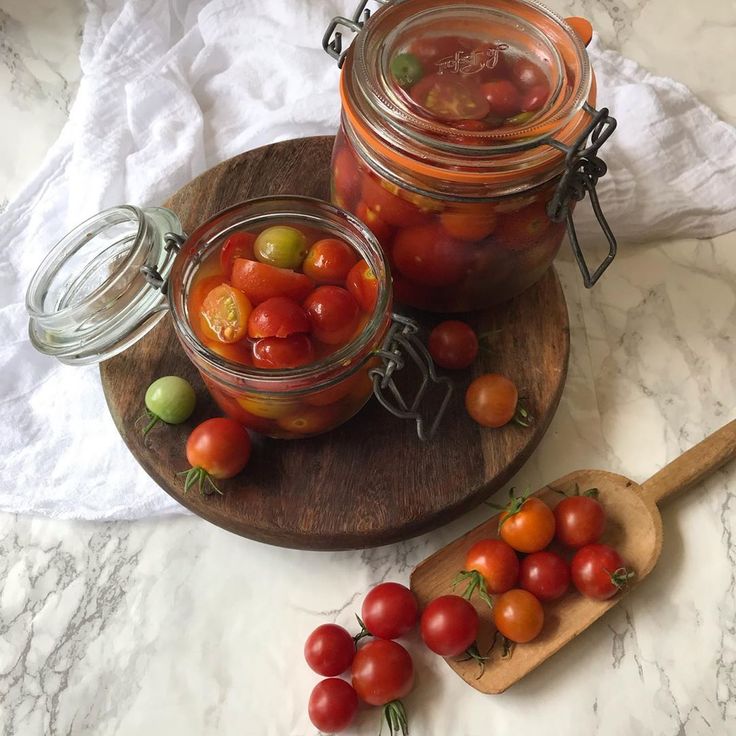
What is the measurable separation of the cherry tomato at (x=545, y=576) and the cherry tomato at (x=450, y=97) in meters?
0.54

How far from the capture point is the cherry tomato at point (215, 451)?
1010 mm

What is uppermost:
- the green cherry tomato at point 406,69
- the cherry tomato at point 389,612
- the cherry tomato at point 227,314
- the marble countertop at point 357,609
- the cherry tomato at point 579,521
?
the green cherry tomato at point 406,69

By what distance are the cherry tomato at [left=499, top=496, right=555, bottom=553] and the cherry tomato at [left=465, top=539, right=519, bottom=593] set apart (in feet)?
0.06

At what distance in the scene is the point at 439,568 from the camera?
41.7 inches

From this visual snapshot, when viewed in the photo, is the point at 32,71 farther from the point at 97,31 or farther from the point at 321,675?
the point at 321,675

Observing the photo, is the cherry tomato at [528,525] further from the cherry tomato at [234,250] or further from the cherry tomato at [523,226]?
the cherry tomato at [234,250]

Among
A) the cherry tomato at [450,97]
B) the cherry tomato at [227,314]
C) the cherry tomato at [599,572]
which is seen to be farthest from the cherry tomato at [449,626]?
the cherry tomato at [450,97]

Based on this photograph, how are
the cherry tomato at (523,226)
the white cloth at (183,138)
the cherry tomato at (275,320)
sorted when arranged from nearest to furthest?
the cherry tomato at (275,320) → the cherry tomato at (523,226) → the white cloth at (183,138)

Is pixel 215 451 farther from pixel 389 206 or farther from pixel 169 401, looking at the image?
pixel 389 206

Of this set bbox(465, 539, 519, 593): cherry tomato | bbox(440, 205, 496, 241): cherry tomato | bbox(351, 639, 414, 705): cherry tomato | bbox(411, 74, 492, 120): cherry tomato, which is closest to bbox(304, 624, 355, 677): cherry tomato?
bbox(351, 639, 414, 705): cherry tomato

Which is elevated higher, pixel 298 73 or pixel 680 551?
pixel 298 73

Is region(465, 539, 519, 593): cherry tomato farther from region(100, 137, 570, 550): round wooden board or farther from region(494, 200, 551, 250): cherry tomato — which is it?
region(494, 200, 551, 250): cherry tomato

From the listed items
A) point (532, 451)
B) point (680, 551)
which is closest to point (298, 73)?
point (532, 451)

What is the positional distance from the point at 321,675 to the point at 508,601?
0.25 meters
